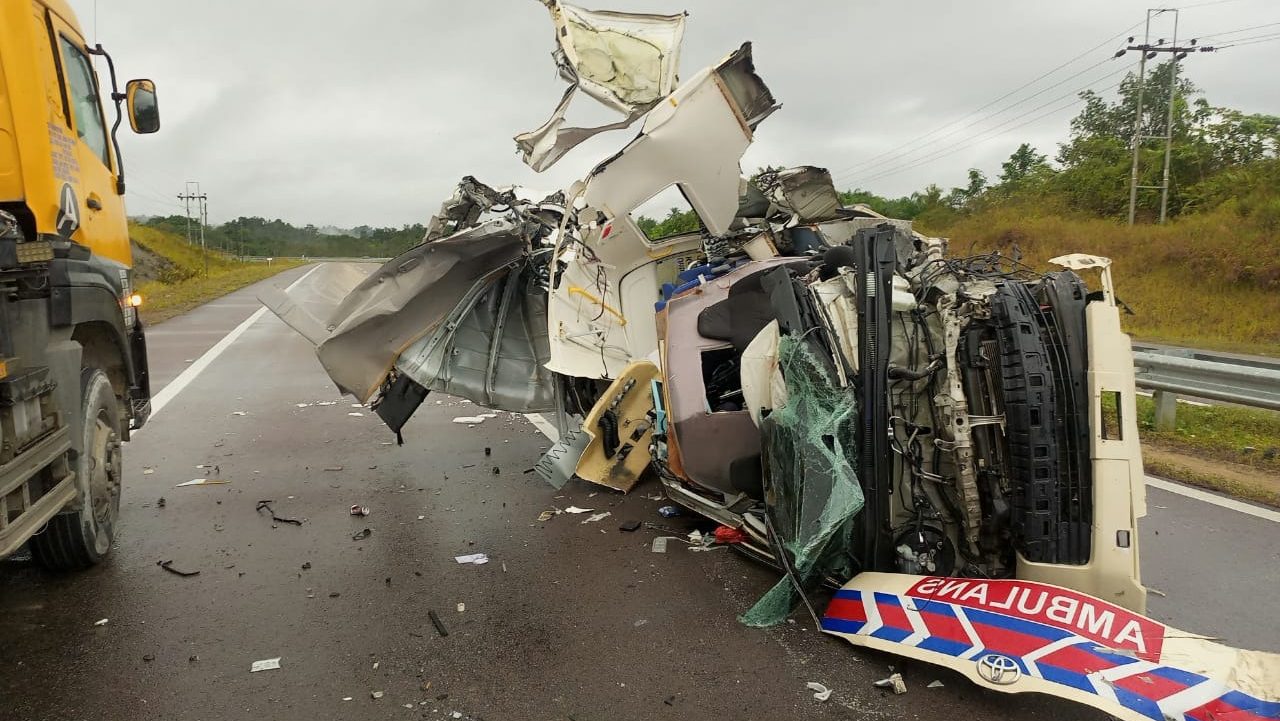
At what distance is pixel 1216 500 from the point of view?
16.4ft

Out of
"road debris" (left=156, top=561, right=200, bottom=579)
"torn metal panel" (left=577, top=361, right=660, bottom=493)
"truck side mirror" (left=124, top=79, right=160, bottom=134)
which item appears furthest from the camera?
"torn metal panel" (left=577, top=361, right=660, bottom=493)

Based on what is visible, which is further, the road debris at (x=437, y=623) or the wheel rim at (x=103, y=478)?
the wheel rim at (x=103, y=478)

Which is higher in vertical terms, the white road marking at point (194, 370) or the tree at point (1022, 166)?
the tree at point (1022, 166)

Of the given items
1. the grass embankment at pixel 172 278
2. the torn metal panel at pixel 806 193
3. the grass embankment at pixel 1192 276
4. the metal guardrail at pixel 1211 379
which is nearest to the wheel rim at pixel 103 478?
the torn metal panel at pixel 806 193

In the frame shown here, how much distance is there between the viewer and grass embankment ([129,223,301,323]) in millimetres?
19328

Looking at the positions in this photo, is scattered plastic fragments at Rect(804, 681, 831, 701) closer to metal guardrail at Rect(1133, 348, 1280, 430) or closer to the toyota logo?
the toyota logo

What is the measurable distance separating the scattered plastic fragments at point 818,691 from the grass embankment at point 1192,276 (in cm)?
531

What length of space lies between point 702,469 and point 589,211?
5.90ft

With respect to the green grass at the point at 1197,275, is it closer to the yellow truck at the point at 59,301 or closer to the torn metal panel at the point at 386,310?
the torn metal panel at the point at 386,310

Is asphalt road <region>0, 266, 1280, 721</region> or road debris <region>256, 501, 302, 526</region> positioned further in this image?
road debris <region>256, 501, 302, 526</region>

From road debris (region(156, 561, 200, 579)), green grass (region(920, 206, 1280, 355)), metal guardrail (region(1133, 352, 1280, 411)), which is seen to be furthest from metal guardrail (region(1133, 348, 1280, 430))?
green grass (region(920, 206, 1280, 355))

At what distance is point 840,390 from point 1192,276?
1823 cm

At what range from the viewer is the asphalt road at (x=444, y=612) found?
286 centimetres

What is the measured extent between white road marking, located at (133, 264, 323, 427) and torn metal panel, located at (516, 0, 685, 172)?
7.96 feet
